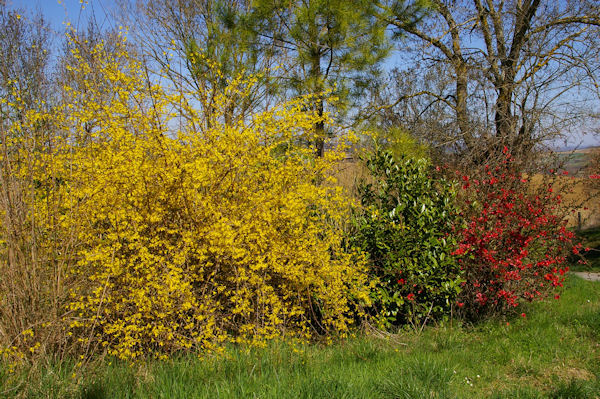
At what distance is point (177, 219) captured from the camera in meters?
4.03

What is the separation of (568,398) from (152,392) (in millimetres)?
2706

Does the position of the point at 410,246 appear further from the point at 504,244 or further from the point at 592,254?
the point at 592,254

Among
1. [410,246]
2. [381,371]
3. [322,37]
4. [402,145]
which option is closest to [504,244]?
[410,246]

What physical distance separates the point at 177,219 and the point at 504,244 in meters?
3.44

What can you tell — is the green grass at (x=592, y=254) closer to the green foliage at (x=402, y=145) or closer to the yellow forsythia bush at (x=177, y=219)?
the green foliage at (x=402, y=145)

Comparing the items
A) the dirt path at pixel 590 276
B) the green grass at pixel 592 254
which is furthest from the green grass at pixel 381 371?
the green grass at pixel 592 254

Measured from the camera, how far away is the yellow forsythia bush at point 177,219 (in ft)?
11.7

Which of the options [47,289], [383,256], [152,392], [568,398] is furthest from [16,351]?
[568,398]

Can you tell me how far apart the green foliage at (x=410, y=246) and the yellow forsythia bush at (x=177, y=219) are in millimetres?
524

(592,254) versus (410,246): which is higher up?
(410,246)

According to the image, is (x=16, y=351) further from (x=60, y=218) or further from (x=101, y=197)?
(x=101, y=197)

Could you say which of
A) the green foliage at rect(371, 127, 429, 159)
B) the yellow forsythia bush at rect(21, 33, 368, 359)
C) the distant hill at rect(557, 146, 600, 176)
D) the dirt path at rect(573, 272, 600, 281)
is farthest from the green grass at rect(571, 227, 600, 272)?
the yellow forsythia bush at rect(21, 33, 368, 359)

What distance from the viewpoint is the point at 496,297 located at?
4.91 m

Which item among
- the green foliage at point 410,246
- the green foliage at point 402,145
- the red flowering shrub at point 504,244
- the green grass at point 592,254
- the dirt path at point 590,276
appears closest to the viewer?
the green foliage at point 410,246
